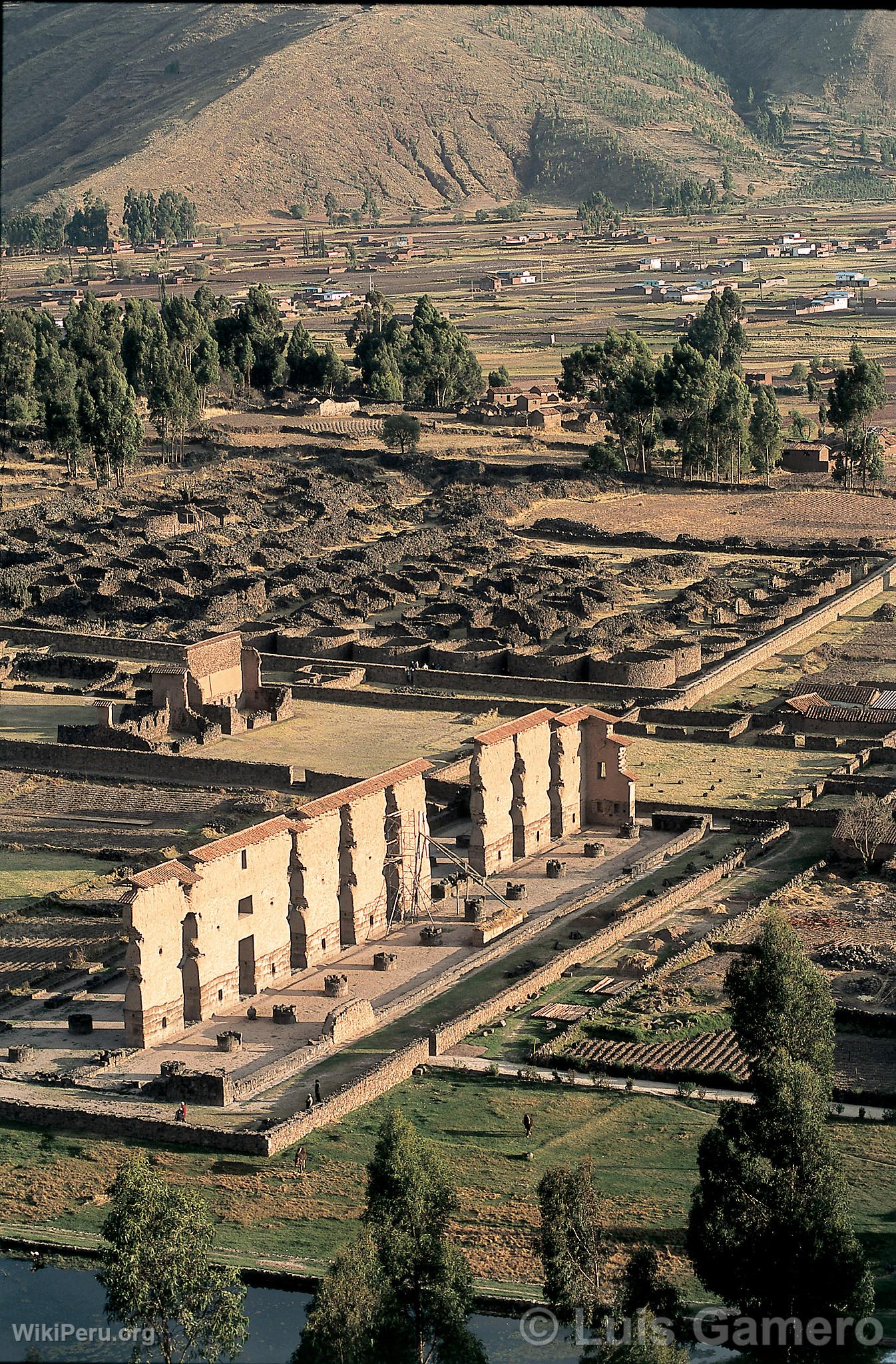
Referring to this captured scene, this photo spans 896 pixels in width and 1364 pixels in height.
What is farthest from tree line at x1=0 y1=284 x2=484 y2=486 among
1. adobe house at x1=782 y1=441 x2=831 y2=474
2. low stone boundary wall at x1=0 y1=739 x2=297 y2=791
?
low stone boundary wall at x1=0 y1=739 x2=297 y2=791

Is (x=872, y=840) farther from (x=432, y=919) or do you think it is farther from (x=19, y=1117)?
(x=19, y=1117)

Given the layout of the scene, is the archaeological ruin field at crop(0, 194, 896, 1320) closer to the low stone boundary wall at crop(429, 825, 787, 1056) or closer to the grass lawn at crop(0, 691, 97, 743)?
the low stone boundary wall at crop(429, 825, 787, 1056)

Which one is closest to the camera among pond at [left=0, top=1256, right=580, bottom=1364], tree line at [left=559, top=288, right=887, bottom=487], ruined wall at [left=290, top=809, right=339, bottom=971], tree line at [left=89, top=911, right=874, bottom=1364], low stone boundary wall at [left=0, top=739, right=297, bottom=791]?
tree line at [left=89, top=911, right=874, bottom=1364]

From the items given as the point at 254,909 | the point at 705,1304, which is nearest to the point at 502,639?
the point at 254,909

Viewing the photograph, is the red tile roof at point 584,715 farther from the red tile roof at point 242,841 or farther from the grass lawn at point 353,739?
the red tile roof at point 242,841

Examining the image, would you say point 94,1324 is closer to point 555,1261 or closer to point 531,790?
point 555,1261

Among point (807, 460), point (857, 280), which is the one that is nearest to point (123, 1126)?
point (807, 460)
